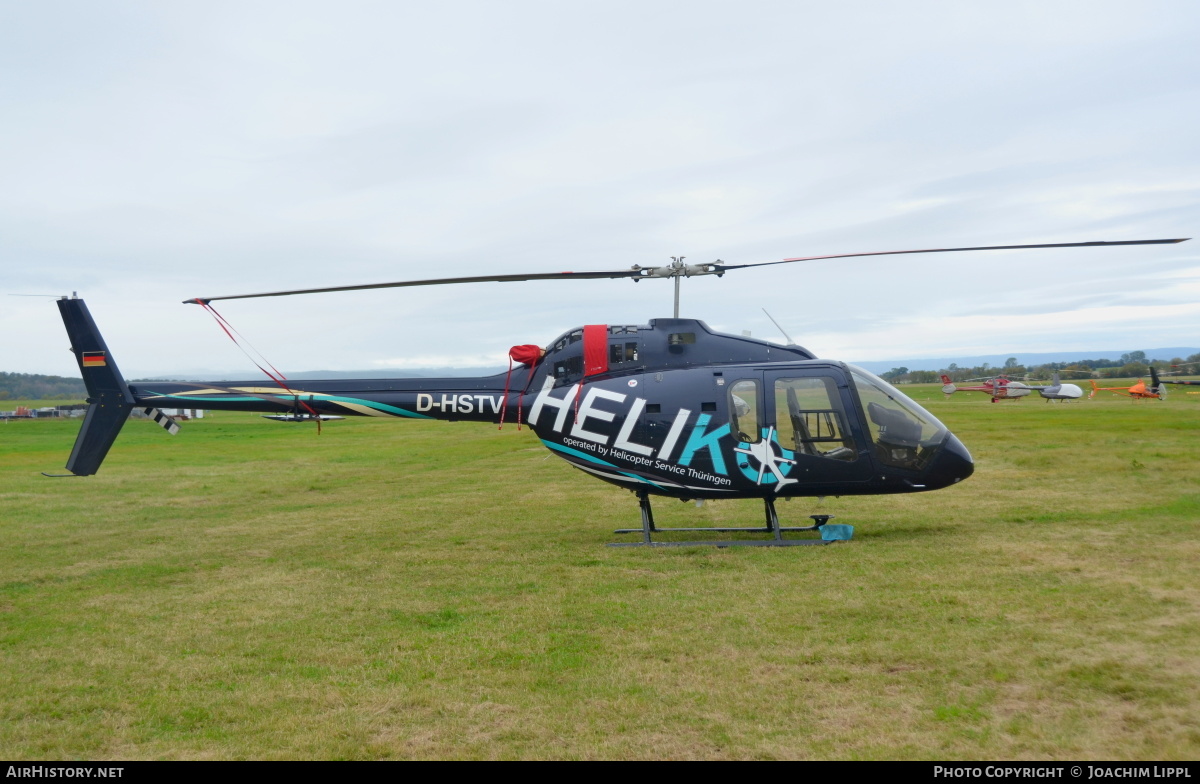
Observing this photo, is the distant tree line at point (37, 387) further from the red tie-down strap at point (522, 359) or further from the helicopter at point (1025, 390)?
the red tie-down strap at point (522, 359)

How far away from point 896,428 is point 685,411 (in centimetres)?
279

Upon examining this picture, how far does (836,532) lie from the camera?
A: 11312 mm

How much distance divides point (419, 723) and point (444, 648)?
62.2 inches

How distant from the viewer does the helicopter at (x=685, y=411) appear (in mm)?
11062

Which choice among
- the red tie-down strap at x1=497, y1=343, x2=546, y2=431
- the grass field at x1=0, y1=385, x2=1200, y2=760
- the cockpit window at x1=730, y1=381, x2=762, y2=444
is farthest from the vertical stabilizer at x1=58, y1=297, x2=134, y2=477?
the cockpit window at x1=730, y1=381, x2=762, y2=444

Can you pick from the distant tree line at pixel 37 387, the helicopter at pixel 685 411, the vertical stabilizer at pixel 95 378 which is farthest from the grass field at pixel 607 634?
the distant tree line at pixel 37 387

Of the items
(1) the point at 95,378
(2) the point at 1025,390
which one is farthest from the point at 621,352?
(2) the point at 1025,390

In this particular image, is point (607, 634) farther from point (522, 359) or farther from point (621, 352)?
point (522, 359)

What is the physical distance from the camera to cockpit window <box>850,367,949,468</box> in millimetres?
11078

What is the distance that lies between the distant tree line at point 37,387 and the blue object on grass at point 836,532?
147 meters

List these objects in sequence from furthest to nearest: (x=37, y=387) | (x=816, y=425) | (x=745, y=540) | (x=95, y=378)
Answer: (x=37, y=387), (x=95, y=378), (x=745, y=540), (x=816, y=425)

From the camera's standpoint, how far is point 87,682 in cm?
648

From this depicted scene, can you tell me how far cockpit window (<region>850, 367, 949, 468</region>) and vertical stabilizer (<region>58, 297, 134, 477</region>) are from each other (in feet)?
34.6

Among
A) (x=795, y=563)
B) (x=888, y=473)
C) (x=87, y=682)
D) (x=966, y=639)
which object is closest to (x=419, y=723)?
(x=87, y=682)
